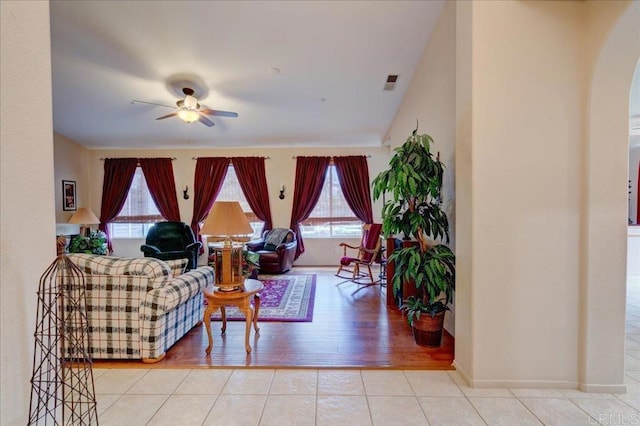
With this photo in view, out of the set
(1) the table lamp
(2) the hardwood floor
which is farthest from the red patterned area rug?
(1) the table lamp

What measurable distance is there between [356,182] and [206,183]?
332 centimetres

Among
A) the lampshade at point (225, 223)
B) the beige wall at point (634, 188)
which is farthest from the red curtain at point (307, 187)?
the beige wall at point (634, 188)

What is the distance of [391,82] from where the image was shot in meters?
4.05

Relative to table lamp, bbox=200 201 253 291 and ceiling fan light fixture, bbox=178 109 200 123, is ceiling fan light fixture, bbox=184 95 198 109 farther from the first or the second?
table lamp, bbox=200 201 253 291

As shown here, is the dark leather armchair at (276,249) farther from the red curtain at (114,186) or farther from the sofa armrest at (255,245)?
the red curtain at (114,186)

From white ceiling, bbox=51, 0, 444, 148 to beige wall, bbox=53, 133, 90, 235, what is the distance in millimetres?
461

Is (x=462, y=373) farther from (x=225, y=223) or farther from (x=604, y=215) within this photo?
(x=225, y=223)

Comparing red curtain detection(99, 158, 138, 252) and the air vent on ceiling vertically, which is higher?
the air vent on ceiling

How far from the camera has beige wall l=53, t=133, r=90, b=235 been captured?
580 cm

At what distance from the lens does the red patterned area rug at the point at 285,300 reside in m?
3.38

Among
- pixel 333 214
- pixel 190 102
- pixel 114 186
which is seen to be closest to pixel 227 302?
pixel 190 102

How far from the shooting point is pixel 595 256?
194 cm

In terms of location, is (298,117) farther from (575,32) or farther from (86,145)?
(86,145)

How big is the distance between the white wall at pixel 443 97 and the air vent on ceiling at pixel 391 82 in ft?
0.96
